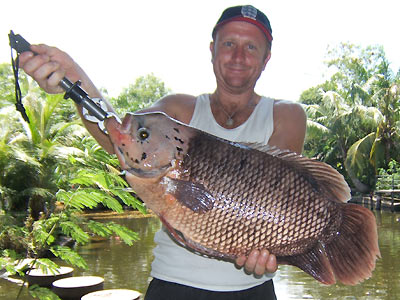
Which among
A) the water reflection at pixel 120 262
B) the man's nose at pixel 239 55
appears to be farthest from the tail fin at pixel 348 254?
the water reflection at pixel 120 262

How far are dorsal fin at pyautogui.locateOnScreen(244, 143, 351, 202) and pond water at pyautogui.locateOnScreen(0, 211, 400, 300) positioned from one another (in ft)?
22.0

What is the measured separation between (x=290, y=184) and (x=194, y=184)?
0.41 m

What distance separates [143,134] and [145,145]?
1.9 inches

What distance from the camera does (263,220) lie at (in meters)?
1.76

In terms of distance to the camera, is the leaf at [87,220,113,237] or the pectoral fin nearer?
the pectoral fin

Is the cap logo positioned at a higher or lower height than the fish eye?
higher

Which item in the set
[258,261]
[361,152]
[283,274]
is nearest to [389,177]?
[361,152]

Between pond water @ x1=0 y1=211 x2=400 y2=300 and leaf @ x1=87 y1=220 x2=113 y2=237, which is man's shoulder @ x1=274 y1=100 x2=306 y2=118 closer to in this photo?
leaf @ x1=87 y1=220 x2=113 y2=237

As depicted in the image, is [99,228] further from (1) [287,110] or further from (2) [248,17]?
(2) [248,17]

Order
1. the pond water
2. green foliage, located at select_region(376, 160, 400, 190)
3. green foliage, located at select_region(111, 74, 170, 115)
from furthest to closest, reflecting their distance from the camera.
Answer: green foliage, located at select_region(111, 74, 170, 115), green foliage, located at select_region(376, 160, 400, 190), the pond water

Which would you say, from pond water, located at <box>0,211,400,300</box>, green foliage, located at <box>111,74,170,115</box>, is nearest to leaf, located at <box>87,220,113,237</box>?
pond water, located at <box>0,211,400,300</box>

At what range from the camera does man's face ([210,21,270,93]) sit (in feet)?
7.30

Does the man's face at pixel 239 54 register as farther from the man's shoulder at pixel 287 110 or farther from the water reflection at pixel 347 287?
the water reflection at pixel 347 287

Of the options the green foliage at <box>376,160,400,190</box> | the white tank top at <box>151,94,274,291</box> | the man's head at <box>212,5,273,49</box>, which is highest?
the green foliage at <box>376,160,400,190</box>
